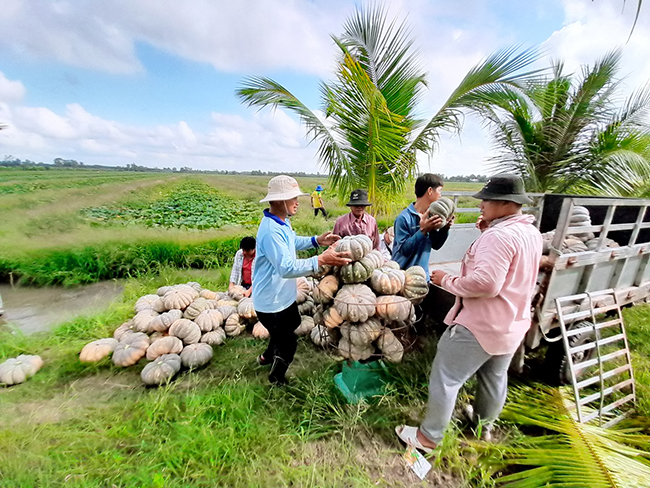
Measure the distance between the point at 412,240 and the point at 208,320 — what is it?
299 centimetres

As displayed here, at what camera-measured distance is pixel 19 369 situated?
10.2 feet

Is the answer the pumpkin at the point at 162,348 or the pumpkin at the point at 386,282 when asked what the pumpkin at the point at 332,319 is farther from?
the pumpkin at the point at 162,348

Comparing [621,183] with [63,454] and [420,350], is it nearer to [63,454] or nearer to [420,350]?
[420,350]

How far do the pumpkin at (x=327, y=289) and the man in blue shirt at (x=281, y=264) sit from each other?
15 centimetres

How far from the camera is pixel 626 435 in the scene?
2.18 m

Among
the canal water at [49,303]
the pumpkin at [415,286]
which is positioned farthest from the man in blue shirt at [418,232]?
the canal water at [49,303]

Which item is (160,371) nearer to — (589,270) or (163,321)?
(163,321)

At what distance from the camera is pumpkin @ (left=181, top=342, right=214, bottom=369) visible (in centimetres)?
335

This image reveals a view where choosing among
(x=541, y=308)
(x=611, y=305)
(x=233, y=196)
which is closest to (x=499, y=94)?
(x=611, y=305)

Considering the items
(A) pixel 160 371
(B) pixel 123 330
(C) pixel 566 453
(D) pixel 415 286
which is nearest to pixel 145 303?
(B) pixel 123 330

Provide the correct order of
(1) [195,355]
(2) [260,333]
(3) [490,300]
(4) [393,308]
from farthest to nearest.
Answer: (2) [260,333] < (1) [195,355] < (4) [393,308] < (3) [490,300]

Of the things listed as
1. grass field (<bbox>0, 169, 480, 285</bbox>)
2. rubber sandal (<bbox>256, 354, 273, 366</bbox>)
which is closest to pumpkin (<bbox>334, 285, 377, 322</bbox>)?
rubber sandal (<bbox>256, 354, 273, 366</bbox>)

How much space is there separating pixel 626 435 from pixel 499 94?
5.00m

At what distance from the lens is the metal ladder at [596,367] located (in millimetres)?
2443
